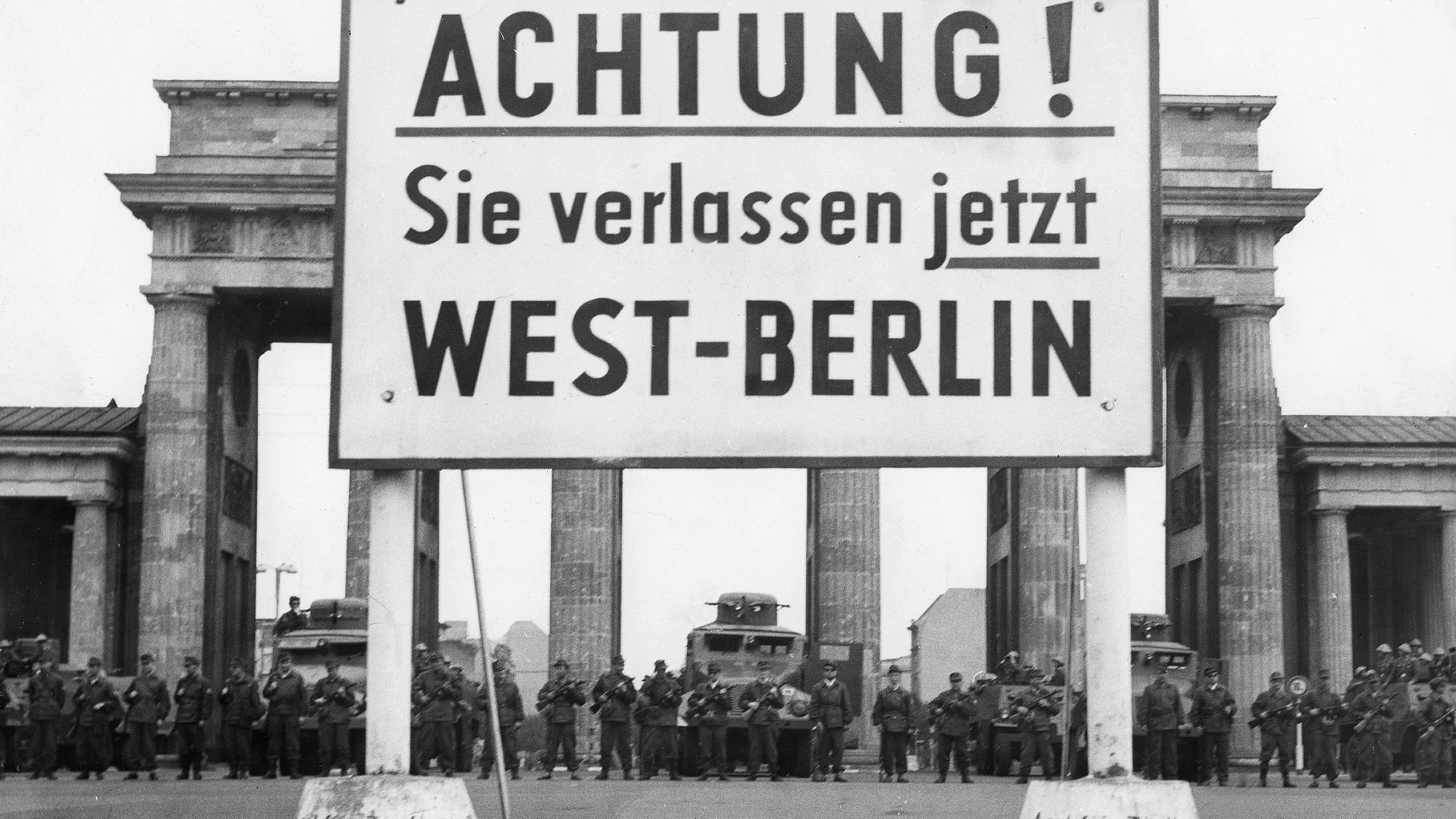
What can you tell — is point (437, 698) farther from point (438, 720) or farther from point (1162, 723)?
point (1162, 723)

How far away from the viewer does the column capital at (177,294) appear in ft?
184

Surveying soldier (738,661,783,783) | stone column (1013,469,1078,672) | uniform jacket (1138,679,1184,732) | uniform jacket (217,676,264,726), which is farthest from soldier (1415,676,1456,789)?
stone column (1013,469,1078,672)

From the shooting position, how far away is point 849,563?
56.6m

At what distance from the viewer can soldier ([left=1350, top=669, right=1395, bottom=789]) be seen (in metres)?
35.4

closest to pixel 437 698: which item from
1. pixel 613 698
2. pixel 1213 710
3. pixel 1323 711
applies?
pixel 613 698

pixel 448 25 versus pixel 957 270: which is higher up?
→ pixel 448 25

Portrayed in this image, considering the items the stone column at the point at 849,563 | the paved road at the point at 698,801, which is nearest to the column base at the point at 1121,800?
the paved road at the point at 698,801

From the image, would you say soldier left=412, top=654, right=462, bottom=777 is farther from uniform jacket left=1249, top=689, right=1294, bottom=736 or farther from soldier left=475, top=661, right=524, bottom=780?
uniform jacket left=1249, top=689, right=1294, bottom=736

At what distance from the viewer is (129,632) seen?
59.5m

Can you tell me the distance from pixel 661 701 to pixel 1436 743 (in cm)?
1261

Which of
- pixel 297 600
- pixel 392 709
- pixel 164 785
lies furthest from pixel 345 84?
pixel 297 600

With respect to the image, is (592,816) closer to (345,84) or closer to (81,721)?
(345,84)

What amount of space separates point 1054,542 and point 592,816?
36160 millimetres

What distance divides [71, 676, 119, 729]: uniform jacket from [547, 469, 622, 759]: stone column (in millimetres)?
22431
